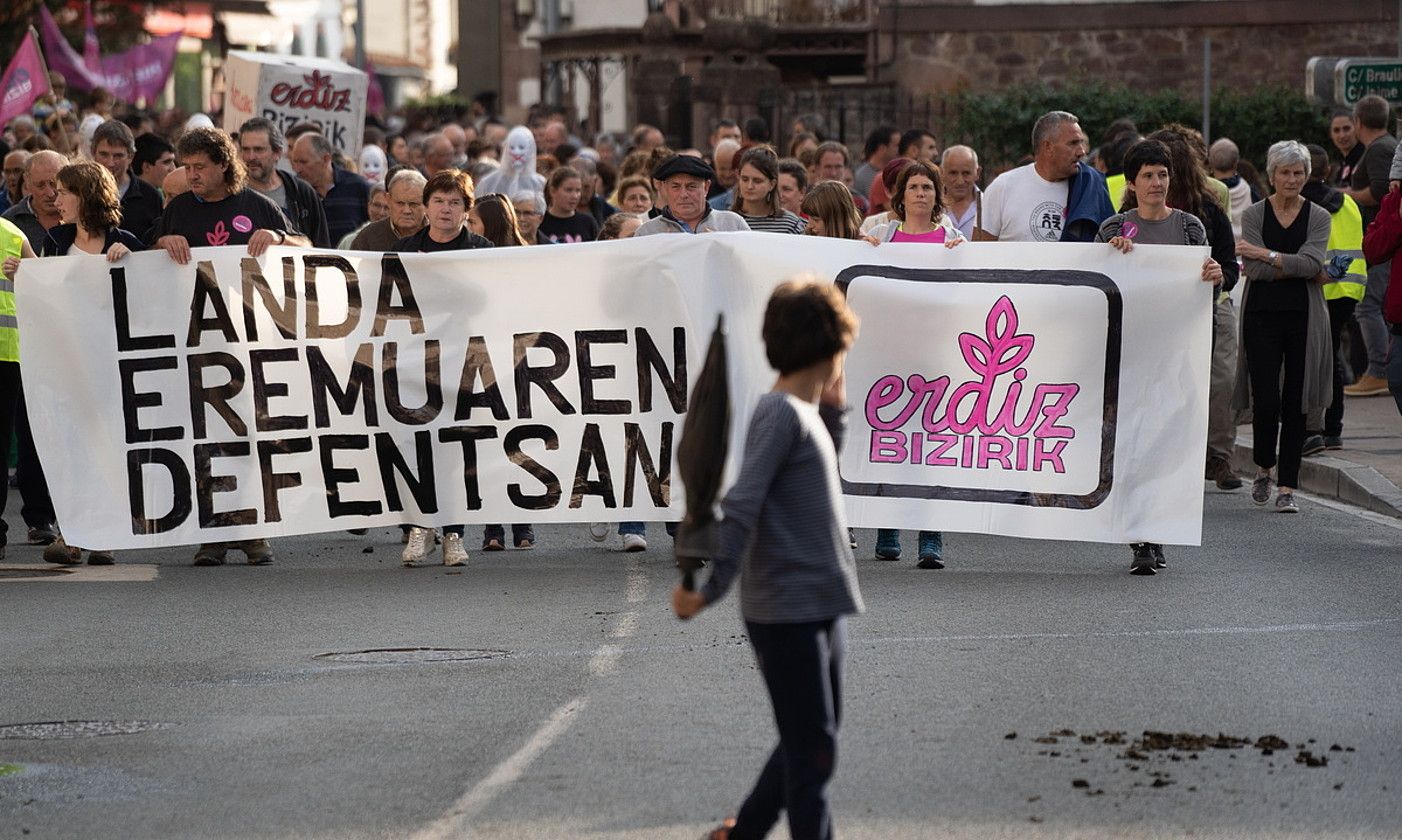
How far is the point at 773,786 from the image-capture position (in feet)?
18.1

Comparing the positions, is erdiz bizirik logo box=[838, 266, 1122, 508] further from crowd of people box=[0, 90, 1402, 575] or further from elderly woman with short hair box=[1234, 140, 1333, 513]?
elderly woman with short hair box=[1234, 140, 1333, 513]

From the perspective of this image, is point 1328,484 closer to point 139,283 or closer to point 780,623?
point 139,283

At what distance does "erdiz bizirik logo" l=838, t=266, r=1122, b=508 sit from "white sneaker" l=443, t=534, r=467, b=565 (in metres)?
1.85

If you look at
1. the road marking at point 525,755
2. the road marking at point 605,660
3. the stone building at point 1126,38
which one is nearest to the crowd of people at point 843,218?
the road marking at point 525,755

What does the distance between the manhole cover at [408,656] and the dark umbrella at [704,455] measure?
134 inches

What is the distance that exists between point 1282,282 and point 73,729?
7.60 metres

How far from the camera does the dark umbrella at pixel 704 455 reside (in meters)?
5.32

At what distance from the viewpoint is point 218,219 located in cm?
1153

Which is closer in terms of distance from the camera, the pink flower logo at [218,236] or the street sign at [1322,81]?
the pink flower logo at [218,236]

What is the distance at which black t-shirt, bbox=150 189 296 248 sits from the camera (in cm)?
1151

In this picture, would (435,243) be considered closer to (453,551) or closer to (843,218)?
(453,551)

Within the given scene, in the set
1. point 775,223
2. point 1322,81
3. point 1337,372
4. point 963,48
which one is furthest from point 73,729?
point 963,48

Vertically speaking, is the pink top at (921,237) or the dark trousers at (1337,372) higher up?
the pink top at (921,237)

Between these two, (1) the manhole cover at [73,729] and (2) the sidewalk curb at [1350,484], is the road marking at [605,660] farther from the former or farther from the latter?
(2) the sidewalk curb at [1350,484]
